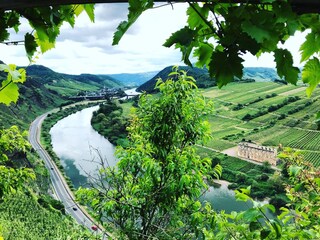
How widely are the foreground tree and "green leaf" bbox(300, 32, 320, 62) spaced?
2915mm

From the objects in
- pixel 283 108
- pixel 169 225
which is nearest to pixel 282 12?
pixel 169 225

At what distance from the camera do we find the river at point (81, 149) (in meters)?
40.0

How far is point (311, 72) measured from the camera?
93 cm

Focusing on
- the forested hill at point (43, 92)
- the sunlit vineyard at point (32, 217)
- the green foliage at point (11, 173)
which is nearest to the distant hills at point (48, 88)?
the forested hill at point (43, 92)

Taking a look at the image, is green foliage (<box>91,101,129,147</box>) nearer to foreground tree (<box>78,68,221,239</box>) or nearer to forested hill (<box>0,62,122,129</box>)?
forested hill (<box>0,62,122,129</box>)

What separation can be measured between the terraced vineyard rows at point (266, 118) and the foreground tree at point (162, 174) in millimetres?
43883

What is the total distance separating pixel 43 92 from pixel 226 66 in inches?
3907

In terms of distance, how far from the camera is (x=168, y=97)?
13.9 ft

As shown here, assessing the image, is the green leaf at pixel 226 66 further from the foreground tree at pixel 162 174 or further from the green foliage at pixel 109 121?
the green foliage at pixel 109 121

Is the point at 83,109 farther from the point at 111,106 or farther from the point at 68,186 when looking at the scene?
the point at 68,186

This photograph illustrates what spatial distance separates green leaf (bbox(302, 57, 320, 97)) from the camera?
907 millimetres

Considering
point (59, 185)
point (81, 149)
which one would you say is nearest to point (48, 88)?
point (81, 149)

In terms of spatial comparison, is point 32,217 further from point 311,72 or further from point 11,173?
point 311,72

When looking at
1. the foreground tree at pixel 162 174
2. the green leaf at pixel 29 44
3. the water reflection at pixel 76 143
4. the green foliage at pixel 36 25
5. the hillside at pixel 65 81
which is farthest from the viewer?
the hillside at pixel 65 81
